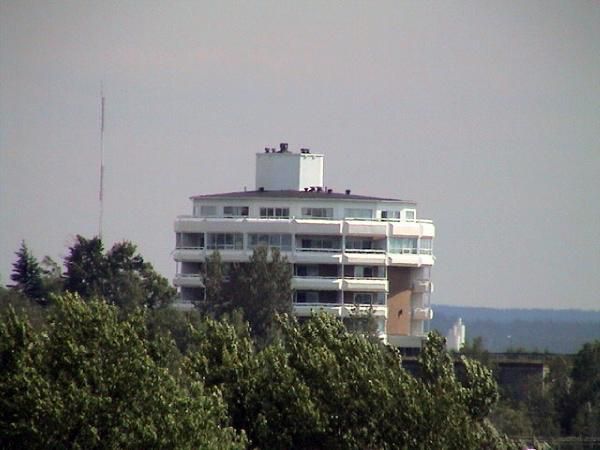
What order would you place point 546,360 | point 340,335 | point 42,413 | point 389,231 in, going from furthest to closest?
1. point 389,231
2. point 546,360
3. point 340,335
4. point 42,413

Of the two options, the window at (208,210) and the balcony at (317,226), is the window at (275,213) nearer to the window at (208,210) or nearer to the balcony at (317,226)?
the balcony at (317,226)

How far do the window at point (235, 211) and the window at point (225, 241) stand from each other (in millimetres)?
1260

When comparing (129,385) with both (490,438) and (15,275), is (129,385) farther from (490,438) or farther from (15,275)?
(15,275)

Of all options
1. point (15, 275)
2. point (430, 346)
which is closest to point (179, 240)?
point (15, 275)

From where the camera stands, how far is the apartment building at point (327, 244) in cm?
15125

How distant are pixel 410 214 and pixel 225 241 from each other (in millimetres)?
12158

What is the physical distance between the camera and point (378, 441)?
7350 cm

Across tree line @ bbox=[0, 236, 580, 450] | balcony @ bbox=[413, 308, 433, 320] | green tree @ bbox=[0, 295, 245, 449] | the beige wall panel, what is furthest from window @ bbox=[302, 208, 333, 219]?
green tree @ bbox=[0, 295, 245, 449]

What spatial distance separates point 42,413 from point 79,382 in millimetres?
1751

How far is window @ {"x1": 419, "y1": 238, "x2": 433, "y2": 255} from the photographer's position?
15688 cm

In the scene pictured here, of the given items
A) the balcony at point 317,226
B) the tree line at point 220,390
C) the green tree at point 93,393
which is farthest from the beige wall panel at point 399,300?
the green tree at point 93,393

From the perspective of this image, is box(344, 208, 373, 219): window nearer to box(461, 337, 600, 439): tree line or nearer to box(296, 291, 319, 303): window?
box(296, 291, 319, 303): window

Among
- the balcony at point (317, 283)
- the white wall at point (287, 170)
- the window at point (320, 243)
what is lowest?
the balcony at point (317, 283)

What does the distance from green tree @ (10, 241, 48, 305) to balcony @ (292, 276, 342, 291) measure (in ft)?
51.3
